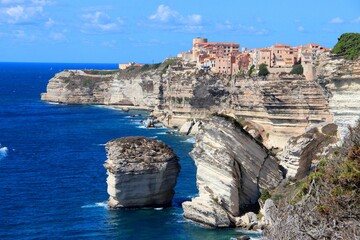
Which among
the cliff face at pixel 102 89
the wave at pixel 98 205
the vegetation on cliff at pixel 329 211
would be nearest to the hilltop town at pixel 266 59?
the cliff face at pixel 102 89

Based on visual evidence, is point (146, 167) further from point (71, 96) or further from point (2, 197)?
point (71, 96)

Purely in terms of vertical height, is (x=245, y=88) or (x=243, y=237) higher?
(x=245, y=88)

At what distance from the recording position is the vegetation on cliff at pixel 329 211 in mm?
12359

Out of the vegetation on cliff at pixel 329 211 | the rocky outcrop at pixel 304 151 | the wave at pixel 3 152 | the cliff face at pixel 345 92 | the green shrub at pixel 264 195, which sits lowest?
the wave at pixel 3 152

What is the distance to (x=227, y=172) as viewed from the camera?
1321 inches

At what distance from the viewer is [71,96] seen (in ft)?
383

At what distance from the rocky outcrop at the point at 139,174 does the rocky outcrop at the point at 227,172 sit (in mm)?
2872

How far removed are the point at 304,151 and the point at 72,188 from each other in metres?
15.5

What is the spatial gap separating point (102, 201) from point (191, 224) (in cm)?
742

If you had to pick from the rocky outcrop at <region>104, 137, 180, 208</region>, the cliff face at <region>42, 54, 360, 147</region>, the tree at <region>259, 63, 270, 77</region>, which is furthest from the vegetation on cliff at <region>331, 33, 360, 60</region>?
the tree at <region>259, 63, 270, 77</region>

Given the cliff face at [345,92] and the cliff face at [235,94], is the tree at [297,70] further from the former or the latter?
the cliff face at [345,92]

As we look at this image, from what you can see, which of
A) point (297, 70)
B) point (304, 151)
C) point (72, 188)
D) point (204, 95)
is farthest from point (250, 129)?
point (72, 188)

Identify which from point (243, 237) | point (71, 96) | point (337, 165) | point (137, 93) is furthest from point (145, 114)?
point (337, 165)

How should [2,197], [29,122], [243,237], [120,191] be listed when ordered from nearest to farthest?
[243,237], [120,191], [2,197], [29,122]
